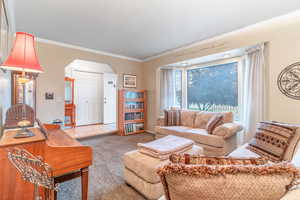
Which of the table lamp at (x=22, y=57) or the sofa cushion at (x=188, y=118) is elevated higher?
the table lamp at (x=22, y=57)

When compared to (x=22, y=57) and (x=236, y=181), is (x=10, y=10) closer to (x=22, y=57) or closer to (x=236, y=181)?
(x=22, y=57)

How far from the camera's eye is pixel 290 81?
222cm

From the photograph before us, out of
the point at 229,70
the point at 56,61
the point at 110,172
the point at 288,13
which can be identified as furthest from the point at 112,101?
the point at 288,13

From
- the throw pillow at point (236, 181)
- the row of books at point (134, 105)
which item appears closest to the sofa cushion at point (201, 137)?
the row of books at point (134, 105)

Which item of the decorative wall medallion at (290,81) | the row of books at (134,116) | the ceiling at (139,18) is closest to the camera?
the ceiling at (139,18)

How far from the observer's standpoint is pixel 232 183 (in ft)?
1.78

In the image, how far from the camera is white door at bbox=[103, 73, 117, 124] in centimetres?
561

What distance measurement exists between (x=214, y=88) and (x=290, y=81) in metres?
1.59

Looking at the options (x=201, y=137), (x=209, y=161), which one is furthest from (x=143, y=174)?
(x=201, y=137)

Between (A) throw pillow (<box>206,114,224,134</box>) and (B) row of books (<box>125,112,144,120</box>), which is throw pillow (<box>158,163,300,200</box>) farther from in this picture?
(B) row of books (<box>125,112,144,120</box>)

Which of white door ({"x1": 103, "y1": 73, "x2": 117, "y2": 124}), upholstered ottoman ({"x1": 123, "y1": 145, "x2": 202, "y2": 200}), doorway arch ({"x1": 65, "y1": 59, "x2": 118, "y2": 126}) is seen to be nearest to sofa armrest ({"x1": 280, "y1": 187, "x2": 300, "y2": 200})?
upholstered ottoman ({"x1": 123, "y1": 145, "x2": 202, "y2": 200})

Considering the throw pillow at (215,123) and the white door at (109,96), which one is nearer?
the throw pillow at (215,123)

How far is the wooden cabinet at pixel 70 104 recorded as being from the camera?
509 centimetres

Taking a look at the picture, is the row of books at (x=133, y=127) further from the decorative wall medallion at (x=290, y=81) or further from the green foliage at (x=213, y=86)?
the decorative wall medallion at (x=290, y=81)
